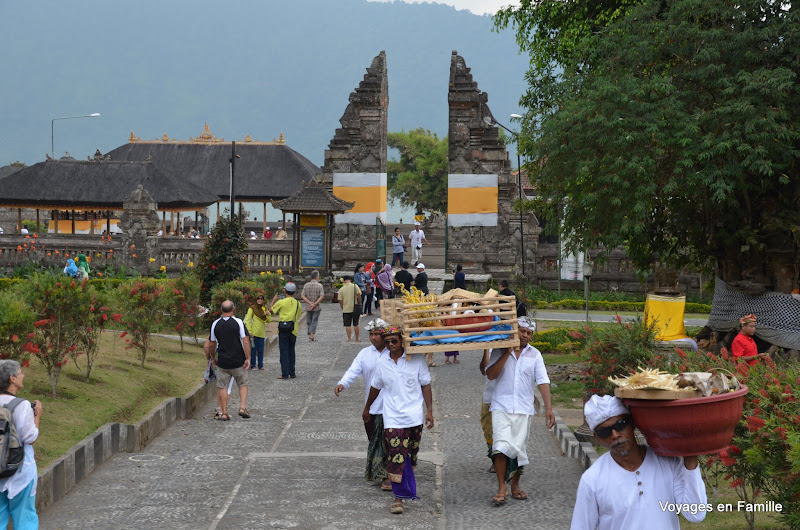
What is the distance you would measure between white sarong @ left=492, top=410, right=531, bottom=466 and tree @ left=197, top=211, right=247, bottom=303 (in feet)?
49.2

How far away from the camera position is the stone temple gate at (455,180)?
3741 centimetres

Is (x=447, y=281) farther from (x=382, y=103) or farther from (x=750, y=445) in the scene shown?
(x=750, y=445)

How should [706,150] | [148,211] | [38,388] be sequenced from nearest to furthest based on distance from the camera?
[38,388]
[706,150]
[148,211]

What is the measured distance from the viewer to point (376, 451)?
1053 centimetres

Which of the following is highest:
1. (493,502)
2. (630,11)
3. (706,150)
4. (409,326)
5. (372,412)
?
→ (630,11)

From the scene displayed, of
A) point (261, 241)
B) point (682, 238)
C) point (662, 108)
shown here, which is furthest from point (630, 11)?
point (261, 241)

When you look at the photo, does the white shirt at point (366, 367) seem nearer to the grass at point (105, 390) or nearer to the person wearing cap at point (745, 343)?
the grass at point (105, 390)

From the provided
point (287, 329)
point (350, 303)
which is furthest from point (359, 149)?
point (287, 329)

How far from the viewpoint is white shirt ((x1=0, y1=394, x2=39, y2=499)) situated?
7.16 m

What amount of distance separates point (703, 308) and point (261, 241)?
15770 millimetres

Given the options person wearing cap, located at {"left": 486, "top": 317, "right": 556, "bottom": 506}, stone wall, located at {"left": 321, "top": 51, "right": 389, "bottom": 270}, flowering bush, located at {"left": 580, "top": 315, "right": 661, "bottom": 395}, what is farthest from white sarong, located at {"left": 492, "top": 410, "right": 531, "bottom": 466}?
stone wall, located at {"left": 321, "top": 51, "right": 389, "bottom": 270}

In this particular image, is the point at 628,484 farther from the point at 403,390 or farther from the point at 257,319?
the point at 257,319

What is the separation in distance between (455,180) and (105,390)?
25060 mm

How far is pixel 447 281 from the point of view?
33.7 meters
